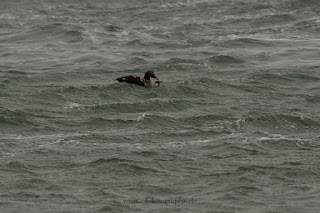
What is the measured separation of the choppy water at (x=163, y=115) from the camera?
13805 mm

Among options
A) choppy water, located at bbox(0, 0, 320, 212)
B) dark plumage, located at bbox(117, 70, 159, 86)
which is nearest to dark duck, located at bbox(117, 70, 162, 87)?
dark plumage, located at bbox(117, 70, 159, 86)

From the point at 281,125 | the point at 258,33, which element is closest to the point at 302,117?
the point at 281,125

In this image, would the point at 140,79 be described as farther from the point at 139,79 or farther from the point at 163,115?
the point at 163,115

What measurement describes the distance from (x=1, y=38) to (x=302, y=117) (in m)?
16.4

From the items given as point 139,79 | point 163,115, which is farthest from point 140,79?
point 163,115

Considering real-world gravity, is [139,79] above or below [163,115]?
above

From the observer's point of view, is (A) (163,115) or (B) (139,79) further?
(B) (139,79)

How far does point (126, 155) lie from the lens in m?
15.8

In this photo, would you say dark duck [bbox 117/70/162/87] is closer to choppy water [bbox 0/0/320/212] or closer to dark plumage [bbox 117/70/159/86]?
dark plumage [bbox 117/70/159/86]

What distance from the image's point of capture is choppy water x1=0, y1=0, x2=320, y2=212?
13.8m

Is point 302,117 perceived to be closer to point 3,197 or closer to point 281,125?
point 281,125

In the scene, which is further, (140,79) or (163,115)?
(140,79)

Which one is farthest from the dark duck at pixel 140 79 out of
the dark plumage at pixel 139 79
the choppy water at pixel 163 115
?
the choppy water at pixel 163 115

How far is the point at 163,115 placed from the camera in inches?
742
